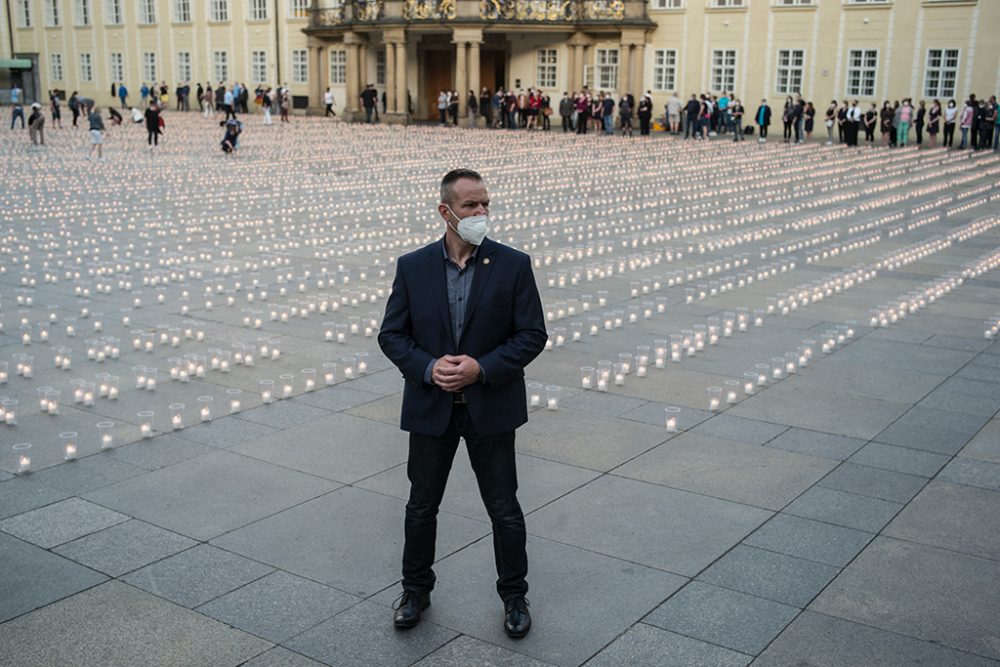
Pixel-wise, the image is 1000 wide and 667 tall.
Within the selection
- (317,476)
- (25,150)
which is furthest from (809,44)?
(317,476)

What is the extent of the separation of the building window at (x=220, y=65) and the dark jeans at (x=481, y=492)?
206 feet

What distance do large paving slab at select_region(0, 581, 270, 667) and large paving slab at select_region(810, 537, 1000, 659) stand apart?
2623mm

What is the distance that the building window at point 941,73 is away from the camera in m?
41.8

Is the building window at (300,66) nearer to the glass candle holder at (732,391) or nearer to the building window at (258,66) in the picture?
the building window at (258,66)

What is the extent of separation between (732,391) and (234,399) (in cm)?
371

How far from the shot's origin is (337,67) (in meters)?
59.6

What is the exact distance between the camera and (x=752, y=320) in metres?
11.6

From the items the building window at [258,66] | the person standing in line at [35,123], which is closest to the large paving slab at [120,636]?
the person standing in line at [35,123]

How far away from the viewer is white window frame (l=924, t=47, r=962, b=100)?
137 ft

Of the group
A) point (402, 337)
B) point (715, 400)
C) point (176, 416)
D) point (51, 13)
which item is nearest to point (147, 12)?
point (51, 13)

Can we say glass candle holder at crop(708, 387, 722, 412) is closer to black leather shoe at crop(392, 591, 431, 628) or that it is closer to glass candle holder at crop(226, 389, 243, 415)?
glass candle holder at crop(226, 389, 243, 415)

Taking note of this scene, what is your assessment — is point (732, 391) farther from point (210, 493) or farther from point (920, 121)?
point (920, 121)

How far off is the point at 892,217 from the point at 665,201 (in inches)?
166

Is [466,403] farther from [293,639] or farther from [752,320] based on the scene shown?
[752,320]
